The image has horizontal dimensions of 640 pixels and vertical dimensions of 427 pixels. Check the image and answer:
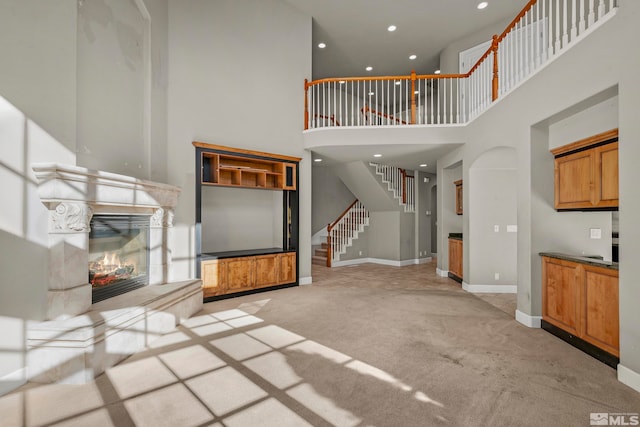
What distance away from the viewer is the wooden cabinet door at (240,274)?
17.2ft

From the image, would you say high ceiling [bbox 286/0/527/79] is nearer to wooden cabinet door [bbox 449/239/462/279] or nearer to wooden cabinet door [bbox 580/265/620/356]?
wooden cabinet door [bbox 449/239/462/279]

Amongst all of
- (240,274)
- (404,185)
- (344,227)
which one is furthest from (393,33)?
(240,274)

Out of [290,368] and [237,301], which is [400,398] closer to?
[290,368]

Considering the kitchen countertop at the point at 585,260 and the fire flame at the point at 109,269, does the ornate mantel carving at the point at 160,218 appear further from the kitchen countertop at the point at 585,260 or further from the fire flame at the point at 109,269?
the kitchen countertop at the point at 585,260

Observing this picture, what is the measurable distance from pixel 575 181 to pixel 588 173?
19 centimetres

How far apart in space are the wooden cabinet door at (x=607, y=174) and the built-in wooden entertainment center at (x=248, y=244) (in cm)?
450

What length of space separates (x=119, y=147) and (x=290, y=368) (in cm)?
330

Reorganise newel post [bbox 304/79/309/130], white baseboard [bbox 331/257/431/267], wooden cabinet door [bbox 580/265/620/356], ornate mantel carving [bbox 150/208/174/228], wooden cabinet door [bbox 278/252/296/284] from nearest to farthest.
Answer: wooden cabinet door [bbox 580/265/620/356] → ornate mantel carving [bbox 150/208/174/228] → wooden cabinet door [bbox 278/252/296/284] → newel post [bbox 304/79/309/130] → white baseboard [bbox 331/257/431/267]

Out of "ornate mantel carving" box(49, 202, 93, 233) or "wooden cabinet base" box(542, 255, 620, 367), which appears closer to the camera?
"ornate mantel carving" box(49, 202, 93, 233)

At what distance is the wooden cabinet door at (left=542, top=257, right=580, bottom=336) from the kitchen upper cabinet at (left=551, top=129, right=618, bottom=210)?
70cm

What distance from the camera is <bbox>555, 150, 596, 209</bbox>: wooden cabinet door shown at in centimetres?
329

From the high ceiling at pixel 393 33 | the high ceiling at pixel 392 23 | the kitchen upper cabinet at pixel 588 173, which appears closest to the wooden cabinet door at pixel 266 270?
the high ceiling at pixel 393 33

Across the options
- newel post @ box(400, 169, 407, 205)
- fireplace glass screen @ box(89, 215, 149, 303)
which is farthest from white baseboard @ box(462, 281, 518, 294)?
fireplace glass screen @ box(89, 215, 149, 303)

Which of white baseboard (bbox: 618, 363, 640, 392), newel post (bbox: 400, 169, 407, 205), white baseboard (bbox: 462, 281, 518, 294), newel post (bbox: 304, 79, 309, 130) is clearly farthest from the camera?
newel post (bbox: 400, 169, 407, 205)
